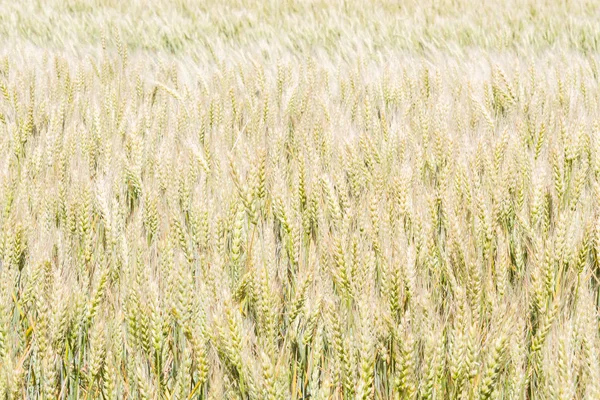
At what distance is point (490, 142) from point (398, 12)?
2.97 metres

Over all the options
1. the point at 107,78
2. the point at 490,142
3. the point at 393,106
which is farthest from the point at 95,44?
the point at 490,142

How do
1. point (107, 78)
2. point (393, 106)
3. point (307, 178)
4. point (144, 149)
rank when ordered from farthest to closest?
point (107, 78), point (393, 106), point (144, 149), point (307, 178)

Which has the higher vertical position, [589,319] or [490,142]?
[589,319]

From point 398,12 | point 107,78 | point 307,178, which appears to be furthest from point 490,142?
point 398,12

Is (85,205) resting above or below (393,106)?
above

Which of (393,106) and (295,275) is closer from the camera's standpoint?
(295,275)

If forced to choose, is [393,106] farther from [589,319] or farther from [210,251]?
[589,319]

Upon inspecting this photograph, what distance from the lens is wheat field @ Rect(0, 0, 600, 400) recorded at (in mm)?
962

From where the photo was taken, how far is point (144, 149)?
190cm

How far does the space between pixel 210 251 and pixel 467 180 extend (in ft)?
2.03

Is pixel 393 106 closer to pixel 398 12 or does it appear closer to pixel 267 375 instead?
pixel 267 375

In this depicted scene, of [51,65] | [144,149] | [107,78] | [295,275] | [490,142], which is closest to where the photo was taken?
[295,275]

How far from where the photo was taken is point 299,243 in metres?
1.33

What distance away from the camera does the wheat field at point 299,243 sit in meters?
0.96
